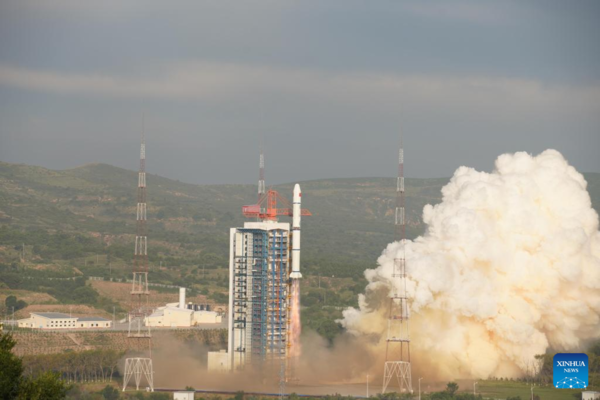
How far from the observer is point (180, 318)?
143875mm

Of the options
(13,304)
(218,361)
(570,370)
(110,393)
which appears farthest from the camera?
(13,304)

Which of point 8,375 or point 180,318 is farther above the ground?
point 180,318

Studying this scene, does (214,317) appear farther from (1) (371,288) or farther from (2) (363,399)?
(2) (363,399)

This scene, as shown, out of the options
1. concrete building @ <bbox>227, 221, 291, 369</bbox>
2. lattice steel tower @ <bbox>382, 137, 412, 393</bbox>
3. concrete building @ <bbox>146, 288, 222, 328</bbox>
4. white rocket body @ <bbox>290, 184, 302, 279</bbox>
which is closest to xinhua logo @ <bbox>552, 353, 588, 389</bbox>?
lattice steel tower @ <bbox>382, 137, 412, 393</bbox>

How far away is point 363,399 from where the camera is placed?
96812 millimetres

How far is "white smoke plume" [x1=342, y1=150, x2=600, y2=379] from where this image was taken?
10600cm

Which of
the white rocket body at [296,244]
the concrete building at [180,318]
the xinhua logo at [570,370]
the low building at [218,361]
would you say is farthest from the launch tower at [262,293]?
the concrete building at [180,318]

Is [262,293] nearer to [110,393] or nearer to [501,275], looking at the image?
[110,393]

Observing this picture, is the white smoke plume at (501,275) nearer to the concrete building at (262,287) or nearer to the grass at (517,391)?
the grass at (517,391)

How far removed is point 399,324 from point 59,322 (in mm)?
49133

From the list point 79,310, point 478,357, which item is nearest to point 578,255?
point 478,357

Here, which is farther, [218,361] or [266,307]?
[218,361]

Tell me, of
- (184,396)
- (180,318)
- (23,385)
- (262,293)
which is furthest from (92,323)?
(23,385)

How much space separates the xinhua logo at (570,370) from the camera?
2943 inches
